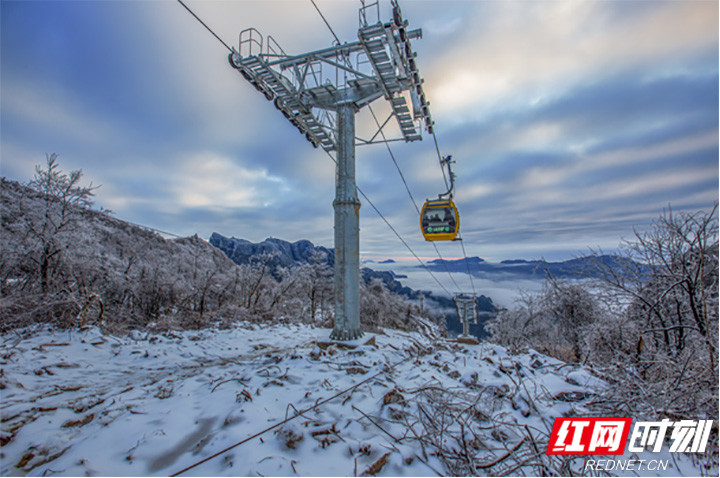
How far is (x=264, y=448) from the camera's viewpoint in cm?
253

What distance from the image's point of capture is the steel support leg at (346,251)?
653 centimetres

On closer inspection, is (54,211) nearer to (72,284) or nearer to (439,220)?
(72,284)

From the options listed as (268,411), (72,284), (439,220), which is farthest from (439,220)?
(72,284)

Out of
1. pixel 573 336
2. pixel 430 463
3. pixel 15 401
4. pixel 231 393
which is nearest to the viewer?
pixel 430 463

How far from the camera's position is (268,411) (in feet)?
10.5

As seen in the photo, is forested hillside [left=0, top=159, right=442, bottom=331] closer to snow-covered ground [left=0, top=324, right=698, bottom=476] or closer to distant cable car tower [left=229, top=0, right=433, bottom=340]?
snow-covered ground [left=0, top=324, right=698, bottom=476]

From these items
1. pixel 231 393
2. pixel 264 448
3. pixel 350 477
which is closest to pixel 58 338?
pixel 231 393

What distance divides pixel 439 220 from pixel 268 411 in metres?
8.86

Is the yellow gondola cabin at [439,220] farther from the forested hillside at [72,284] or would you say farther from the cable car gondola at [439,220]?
the forested hillside at [72,284]

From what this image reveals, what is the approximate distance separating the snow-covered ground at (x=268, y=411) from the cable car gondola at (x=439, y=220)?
5140 mm

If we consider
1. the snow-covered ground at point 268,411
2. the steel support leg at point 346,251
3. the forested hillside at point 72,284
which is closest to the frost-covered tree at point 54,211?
the forested hillside at point 72,284

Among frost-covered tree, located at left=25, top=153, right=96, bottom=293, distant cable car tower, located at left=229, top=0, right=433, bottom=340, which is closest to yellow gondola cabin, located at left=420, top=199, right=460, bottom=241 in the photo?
distant cable car tower, located at left=229, top=0, right=433, bottom=340

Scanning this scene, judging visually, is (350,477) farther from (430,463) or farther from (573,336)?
(573,336)

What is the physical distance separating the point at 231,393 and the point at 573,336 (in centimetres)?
1845
